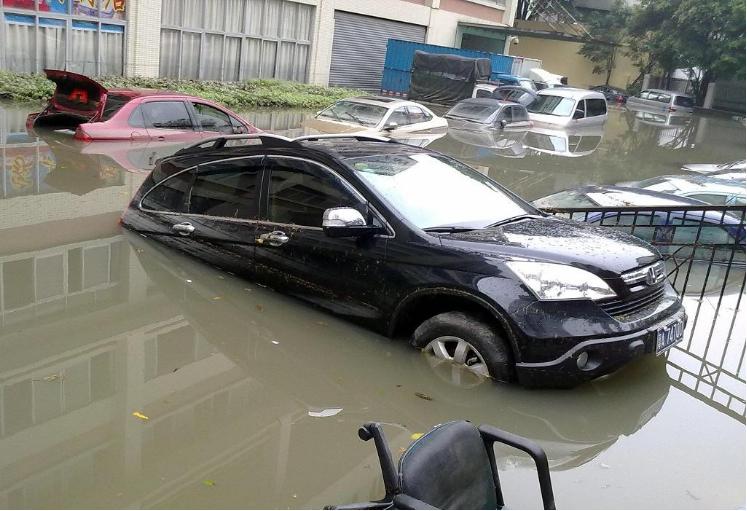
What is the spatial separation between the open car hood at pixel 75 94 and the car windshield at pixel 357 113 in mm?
5320

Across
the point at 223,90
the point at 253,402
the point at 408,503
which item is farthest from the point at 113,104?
the point at 408,503

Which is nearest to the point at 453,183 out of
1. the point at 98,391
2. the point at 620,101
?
the point at 98,391

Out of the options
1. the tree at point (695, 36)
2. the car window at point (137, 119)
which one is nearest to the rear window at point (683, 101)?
the tree at point (695, 36)

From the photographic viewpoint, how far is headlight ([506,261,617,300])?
4.47 meters

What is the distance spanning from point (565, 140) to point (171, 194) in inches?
665

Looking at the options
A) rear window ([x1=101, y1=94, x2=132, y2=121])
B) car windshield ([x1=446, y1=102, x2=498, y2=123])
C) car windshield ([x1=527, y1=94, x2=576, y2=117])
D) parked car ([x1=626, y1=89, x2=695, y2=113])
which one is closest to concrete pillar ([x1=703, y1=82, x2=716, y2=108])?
parked car ([x1=626, y1=89, x2=695, y2=113])

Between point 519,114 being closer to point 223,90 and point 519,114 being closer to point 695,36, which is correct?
point 223,90

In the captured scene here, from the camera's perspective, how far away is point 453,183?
576cm

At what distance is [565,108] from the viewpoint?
23.8 m

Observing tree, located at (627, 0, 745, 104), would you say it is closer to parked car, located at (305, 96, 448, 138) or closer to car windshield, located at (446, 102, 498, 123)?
car windshield, located at (446, 102, 498, 123)

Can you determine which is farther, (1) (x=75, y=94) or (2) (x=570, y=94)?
(2) (x=570, y=94)

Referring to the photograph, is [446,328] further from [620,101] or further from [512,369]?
[620,101]

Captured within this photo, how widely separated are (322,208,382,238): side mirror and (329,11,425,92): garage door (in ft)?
86.6

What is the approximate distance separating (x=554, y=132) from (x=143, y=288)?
61.6ft
